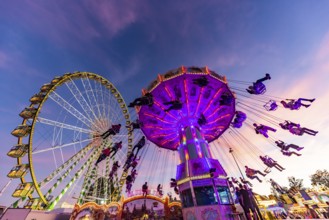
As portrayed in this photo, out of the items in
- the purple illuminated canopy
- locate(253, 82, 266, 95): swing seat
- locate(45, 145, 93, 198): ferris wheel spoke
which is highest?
the purple illuminated canopy

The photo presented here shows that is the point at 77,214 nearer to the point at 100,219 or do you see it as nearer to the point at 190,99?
the point at 100,219

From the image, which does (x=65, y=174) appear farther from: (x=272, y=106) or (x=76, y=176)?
(x=272, y=106)

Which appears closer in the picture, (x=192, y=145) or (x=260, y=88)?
(x=260, y=88)

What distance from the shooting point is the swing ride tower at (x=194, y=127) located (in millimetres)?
14289

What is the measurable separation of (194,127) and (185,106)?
2660 millimetres

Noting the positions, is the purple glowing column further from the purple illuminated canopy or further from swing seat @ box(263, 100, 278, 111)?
swing seat @ box(263, 100, 278, 111)

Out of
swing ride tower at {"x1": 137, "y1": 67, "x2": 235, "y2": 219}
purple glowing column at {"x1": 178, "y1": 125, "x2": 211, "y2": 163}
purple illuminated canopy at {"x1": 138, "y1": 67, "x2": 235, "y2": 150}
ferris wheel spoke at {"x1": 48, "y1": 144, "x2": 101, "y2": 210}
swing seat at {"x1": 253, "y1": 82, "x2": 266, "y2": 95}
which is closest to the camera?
swing seat at {"x1": 253, "y1": 82, "x2": 266, "y2": 95}

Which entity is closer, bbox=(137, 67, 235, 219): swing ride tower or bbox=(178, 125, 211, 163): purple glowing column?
bbox=(137, 67, 235, 219): swing ride tower

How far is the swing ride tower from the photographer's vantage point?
46.9 feet

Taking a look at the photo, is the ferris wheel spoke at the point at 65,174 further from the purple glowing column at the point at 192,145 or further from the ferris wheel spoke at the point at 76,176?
the purple glowing column at the point at 192,145

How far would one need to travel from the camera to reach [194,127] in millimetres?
19016

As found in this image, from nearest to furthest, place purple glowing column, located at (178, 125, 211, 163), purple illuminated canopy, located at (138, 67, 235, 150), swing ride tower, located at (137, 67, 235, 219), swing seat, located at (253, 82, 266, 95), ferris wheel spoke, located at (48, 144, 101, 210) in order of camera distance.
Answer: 1. swing seat, located at (253, 82, 266, 95)
2. swing ride tower, located at (137, 67, 235, 219)
3. purple glowing column, located at (178, 125, 211, 163)
4. purple illuminated canopy, located at (138, 67, 235, 150)
5. ferris wheel spoke, located at (48, 144, 101, 210)

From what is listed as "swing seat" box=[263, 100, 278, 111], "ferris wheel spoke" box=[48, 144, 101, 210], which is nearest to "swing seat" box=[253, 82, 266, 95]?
"swing seat" box=[263, 100, 278, 111]

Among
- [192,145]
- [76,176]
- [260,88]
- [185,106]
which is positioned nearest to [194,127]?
[192,145]
